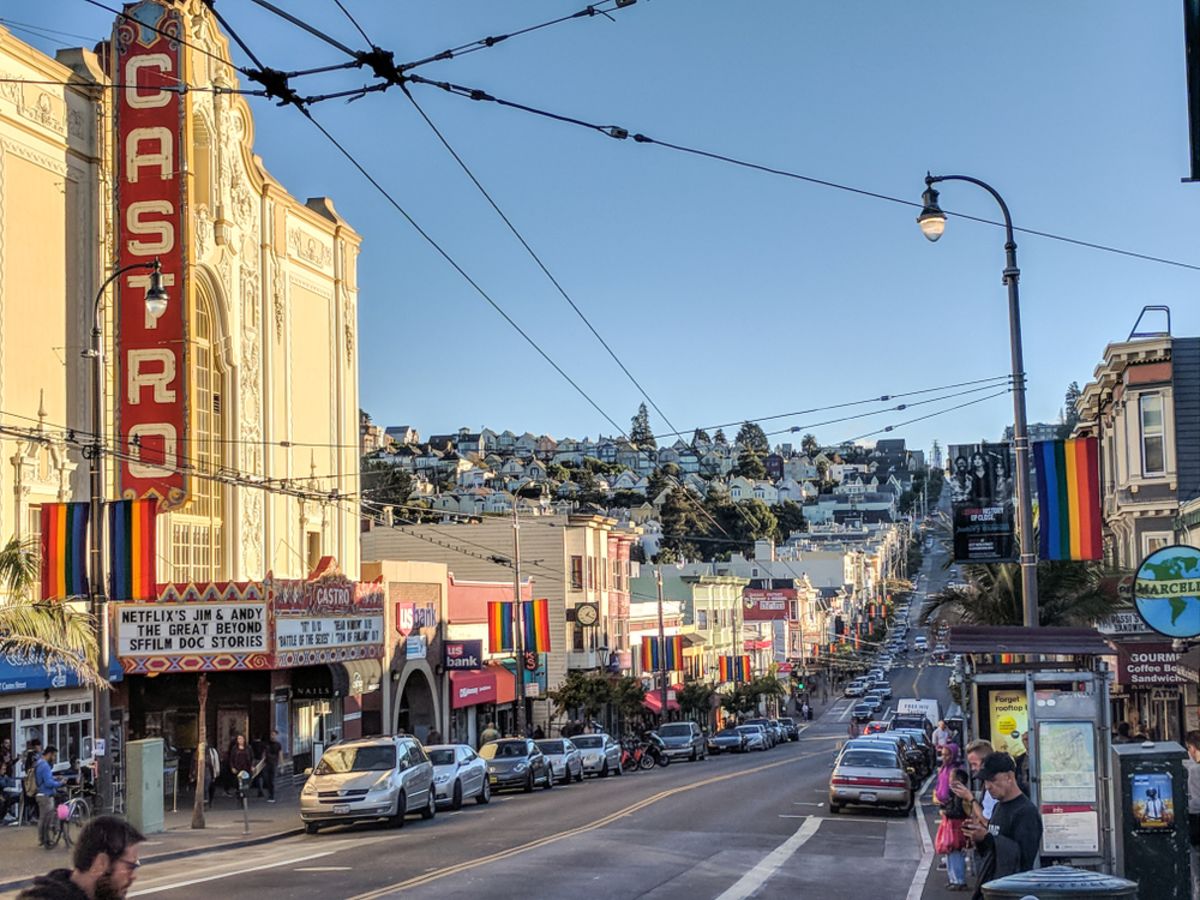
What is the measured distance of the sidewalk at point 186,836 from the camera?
2230 cm

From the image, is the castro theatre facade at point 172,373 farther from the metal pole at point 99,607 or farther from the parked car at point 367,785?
the parked car at point 367,785

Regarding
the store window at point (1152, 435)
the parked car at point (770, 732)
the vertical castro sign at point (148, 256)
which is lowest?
the parked car at point (770, 732)

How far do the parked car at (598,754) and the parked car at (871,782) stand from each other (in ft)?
51.6

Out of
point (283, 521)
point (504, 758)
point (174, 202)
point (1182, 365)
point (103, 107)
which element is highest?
point (103, 107)

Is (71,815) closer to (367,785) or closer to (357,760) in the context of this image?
(367,785)

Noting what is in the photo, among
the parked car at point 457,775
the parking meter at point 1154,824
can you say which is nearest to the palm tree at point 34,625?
the parked car at point 457,775

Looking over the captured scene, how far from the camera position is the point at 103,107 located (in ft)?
113

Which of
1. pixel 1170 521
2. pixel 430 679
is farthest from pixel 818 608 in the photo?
pixel 1170 521

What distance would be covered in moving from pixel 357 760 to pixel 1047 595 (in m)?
16.1

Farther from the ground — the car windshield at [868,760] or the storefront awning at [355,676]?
the storefront awning at [355,676]

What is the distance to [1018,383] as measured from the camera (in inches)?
815

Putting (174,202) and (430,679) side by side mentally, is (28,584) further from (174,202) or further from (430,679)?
(430,679)

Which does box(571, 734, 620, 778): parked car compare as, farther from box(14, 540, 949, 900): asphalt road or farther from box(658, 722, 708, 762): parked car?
box(14, 540, 949, 900): asphalt road

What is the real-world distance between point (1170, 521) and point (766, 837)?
19072mm
